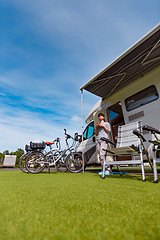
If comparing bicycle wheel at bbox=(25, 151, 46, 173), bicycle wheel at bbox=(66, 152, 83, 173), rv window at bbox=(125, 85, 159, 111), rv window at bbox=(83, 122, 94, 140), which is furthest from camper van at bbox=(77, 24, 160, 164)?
bicycle wheel at bbox=(25, 151, 46, 173)

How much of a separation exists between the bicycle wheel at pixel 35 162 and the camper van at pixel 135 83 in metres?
1.69

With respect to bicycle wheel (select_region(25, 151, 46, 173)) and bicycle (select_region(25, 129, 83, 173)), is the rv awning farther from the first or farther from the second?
bicycle wheel (select_region(25, 151, 46, 173))

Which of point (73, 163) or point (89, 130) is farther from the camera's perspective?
point (89, 130)

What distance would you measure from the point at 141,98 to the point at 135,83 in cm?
54

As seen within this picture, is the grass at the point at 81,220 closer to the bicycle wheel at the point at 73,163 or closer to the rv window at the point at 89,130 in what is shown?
the bicycle wheel at the point at 73,163

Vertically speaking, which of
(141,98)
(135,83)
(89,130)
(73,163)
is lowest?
(73,163)

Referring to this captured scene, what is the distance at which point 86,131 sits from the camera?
19.8ft

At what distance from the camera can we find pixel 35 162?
4656 millimetres

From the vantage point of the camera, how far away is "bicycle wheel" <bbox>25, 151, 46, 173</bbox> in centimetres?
458

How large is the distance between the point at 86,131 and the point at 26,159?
254cm

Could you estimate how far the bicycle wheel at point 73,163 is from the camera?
4.85m

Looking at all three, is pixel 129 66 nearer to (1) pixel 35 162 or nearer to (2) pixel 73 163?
(2) pixel 73 163

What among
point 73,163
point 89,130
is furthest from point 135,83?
point 73,163

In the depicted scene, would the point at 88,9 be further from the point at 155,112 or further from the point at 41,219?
the point at 41,219
